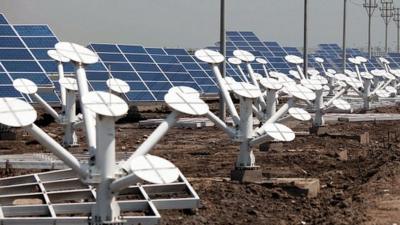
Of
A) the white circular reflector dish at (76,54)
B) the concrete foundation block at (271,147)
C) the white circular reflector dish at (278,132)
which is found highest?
the white circular reflector dish at (76,54)

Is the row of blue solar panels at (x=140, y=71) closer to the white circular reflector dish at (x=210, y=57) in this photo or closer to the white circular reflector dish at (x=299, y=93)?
the white circular reflector dish at (x=210, y=57)

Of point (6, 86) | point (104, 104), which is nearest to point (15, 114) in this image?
point (104, 104)

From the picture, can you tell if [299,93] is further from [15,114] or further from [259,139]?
[15,114]

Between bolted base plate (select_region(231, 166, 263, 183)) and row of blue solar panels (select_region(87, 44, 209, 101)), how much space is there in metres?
16.8

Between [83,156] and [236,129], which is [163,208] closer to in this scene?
[236,129]

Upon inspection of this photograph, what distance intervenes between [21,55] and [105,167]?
22383mm

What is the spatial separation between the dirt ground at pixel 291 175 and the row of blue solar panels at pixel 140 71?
5.36m

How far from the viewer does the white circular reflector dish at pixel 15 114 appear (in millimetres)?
10891

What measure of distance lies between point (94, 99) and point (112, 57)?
2817 centimetres

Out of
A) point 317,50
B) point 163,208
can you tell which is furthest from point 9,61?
point 317,50

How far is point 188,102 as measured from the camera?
12.7 meters

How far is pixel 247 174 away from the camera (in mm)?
17531

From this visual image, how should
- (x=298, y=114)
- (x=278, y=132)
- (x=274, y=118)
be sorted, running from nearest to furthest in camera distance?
(x=278, y=132), (x=274, y=118), (x=298, y=114)

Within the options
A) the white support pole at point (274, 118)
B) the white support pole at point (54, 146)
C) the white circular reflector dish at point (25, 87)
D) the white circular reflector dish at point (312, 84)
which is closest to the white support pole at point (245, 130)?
the white support pole at point (274, 118)
